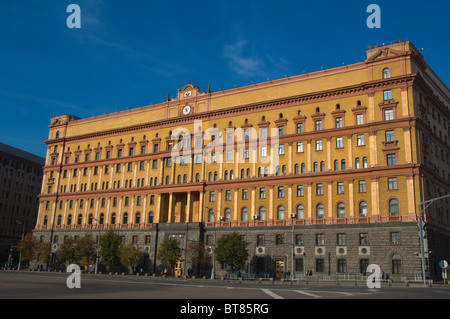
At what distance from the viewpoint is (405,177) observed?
5741 cm

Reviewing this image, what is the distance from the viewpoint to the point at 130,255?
240ft

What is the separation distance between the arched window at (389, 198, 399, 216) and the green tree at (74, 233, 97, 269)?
5153cm

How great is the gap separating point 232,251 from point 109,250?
979 inches

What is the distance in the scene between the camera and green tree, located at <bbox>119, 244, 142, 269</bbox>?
240 ft

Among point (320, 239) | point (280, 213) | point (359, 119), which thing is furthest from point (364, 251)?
point (359, 119)

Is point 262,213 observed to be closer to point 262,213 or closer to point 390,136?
point 262,213

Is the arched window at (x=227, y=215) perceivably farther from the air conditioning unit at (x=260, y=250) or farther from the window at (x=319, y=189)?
the window at (x=319, y=189)

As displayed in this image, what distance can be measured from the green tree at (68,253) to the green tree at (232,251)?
101 feet

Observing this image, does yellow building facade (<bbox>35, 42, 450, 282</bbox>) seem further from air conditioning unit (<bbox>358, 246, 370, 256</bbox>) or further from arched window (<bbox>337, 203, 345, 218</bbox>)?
air conditioning unit (<bbox>358, 246, 370, 256</bbox>)

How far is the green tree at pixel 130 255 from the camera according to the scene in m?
73.2

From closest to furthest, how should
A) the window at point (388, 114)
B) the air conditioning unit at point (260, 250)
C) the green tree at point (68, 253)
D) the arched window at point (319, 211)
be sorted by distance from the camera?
the window at point (388, 114) < the arched window at point (319, 211) < the air conditioning unit at point (260, 250) < the green tree at point (68, 253)

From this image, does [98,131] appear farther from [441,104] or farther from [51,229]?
[441,104]

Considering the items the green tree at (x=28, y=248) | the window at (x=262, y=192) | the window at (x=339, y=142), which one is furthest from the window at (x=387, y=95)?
the green tree at (x=28, y=248)

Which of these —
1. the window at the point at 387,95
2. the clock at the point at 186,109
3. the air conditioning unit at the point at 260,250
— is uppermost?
the clock at the point at 186,109
